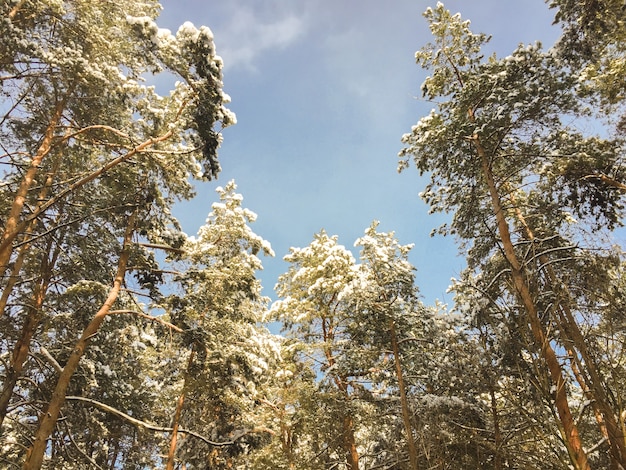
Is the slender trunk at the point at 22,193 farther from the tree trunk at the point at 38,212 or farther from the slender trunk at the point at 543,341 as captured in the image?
the slender trunk at the point at 543,341

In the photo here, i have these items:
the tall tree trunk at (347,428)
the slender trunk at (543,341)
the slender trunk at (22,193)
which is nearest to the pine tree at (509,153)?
the slender trunk at (543,341)

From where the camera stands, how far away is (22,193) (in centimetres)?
847

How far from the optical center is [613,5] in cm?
854

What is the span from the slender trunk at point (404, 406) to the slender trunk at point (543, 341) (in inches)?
151

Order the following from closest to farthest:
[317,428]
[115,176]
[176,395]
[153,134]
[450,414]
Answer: [153,134] → [115,176] → [450,414] → [317,428] → [176,395]

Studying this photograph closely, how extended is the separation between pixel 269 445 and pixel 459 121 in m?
13.3

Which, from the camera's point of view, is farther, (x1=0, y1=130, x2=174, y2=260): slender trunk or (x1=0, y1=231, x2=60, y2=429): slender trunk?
(x1=0, y1=231, x2=60, y2=429): slender trunk

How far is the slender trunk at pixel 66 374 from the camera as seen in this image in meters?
7.18

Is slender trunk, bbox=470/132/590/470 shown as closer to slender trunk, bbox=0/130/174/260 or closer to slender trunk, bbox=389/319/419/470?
slender trunk, bbox=389/319/419/470

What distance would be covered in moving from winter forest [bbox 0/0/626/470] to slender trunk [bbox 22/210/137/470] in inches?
1.9

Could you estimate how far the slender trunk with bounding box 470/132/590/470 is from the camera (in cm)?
479

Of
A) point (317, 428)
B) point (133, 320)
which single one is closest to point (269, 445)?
point (317, 428)

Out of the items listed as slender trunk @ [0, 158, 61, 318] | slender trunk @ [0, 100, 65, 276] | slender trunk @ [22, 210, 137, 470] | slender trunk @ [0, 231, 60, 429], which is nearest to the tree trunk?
slender trunk @ [0, 100, 65, 276]

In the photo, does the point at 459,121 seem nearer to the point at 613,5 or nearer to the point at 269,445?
the point at 613,5
